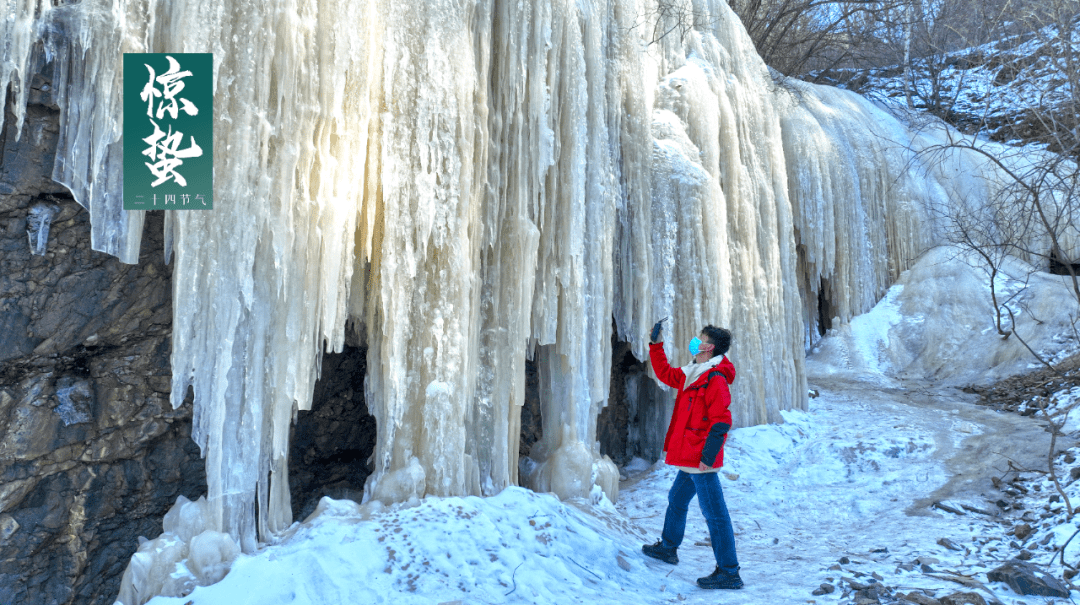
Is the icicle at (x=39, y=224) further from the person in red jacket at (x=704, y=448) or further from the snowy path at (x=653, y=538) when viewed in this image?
the person in red jacket at (x=704, y=448)

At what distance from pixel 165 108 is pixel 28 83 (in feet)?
2.99

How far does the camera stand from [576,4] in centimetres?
663

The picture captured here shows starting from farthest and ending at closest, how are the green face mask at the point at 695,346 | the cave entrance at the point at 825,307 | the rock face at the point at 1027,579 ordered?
the cave entrance at the point at 825,307 < the green face mask at the point at 695,346 < the rock face at the point at 1027,579

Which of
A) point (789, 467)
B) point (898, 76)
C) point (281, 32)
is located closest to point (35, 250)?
point (281, 32)

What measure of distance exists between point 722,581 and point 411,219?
9.68 feet

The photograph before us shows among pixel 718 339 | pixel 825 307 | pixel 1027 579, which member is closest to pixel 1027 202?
pixel 825 307

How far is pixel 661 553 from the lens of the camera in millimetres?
4812

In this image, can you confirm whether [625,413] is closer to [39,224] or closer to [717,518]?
[717,518]

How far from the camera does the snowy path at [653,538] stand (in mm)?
4031

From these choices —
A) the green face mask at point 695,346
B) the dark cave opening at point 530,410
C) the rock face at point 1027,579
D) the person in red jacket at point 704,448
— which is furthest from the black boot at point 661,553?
the dark cave opening at point 530,410

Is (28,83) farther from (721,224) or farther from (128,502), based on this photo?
(721,224)

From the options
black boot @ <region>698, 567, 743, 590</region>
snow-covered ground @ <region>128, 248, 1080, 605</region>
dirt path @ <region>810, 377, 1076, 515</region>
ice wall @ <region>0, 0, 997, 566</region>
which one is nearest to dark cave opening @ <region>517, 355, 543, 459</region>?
snow-covered ground @ <region>128, 248, 1080, 605</region>

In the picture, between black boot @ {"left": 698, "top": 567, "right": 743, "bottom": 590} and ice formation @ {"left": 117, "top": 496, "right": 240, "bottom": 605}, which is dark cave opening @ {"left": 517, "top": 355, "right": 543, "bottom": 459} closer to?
A: black boot @ {"left": 698, "top": 567, "right": 743, "bottom": 590}

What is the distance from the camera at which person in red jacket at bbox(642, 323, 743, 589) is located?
4.30 m
